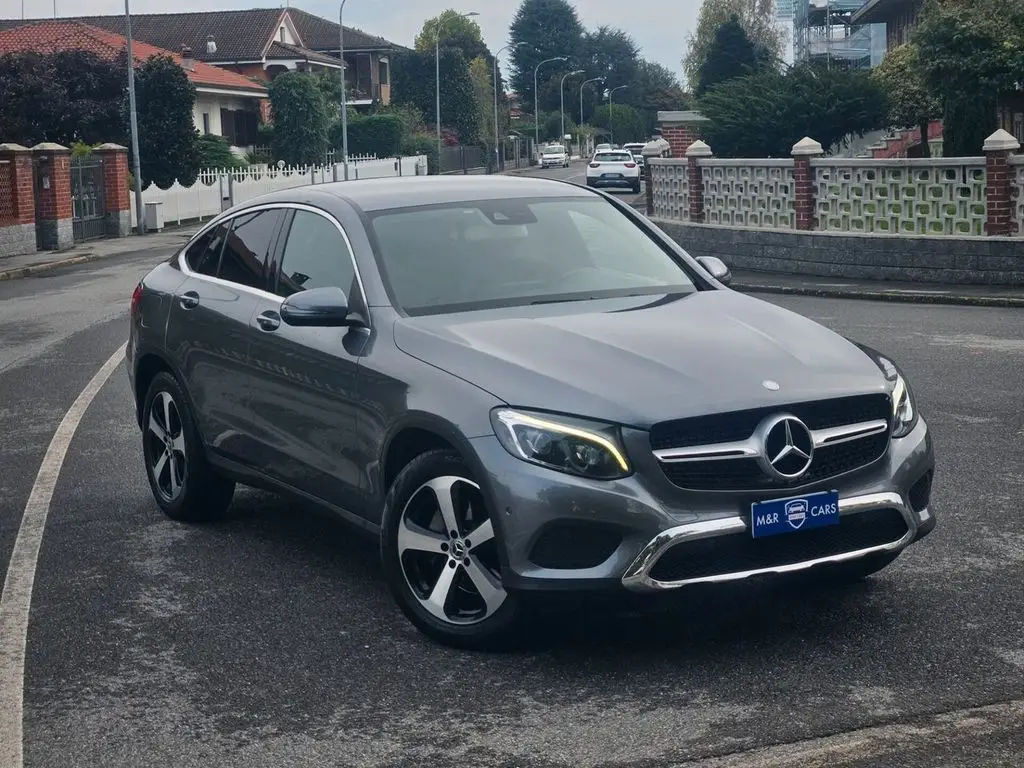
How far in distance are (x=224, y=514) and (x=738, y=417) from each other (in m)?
3.45

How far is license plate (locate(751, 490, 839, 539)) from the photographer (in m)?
5.06

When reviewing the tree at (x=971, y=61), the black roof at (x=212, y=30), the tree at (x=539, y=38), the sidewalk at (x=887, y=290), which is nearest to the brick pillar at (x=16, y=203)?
the sidewalk at (x=887, y=290)

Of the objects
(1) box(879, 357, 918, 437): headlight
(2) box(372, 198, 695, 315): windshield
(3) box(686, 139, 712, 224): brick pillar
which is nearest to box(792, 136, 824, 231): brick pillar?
(3) box(686, 139, 712, 224): brick pillar

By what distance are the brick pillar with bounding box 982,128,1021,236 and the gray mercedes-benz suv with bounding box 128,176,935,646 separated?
13752 mm

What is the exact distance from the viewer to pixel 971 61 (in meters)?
29.2

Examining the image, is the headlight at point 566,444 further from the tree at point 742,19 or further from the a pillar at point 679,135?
the tree at point 742,19

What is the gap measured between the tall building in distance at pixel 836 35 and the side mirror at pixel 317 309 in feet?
221

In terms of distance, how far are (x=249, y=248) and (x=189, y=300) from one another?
17.5 inches

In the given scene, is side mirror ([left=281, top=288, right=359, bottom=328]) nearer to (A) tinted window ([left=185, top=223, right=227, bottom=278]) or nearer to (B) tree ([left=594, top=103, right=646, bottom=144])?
(A) tinted window ([left=185, top=223, right=227, bottom=278])

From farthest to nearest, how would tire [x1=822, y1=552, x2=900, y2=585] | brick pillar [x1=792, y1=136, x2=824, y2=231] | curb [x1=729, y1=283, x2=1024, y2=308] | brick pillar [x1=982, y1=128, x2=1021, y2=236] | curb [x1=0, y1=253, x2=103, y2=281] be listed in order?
curb [x1=0, y1=253, x2=103, y2=281] < brick pillar [x1=792, y1=136, x2=824, y2=231] < brick pillar [x1=982, y1=128, x2=1021, y2=236] < curb [x1=729, y1=283, x2=1024, y2=308] < tire [x1=822, y1=552, x2=900, y2=585]

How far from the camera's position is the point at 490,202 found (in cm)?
674

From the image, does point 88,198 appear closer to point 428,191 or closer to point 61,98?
point 61,98

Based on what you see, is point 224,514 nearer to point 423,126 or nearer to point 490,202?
point 490,202

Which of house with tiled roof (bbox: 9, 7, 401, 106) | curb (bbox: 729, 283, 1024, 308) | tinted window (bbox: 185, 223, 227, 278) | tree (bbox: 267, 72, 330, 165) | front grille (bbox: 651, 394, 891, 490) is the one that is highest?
house with tiled roof (bbox: 9, 7, 401, 106)
